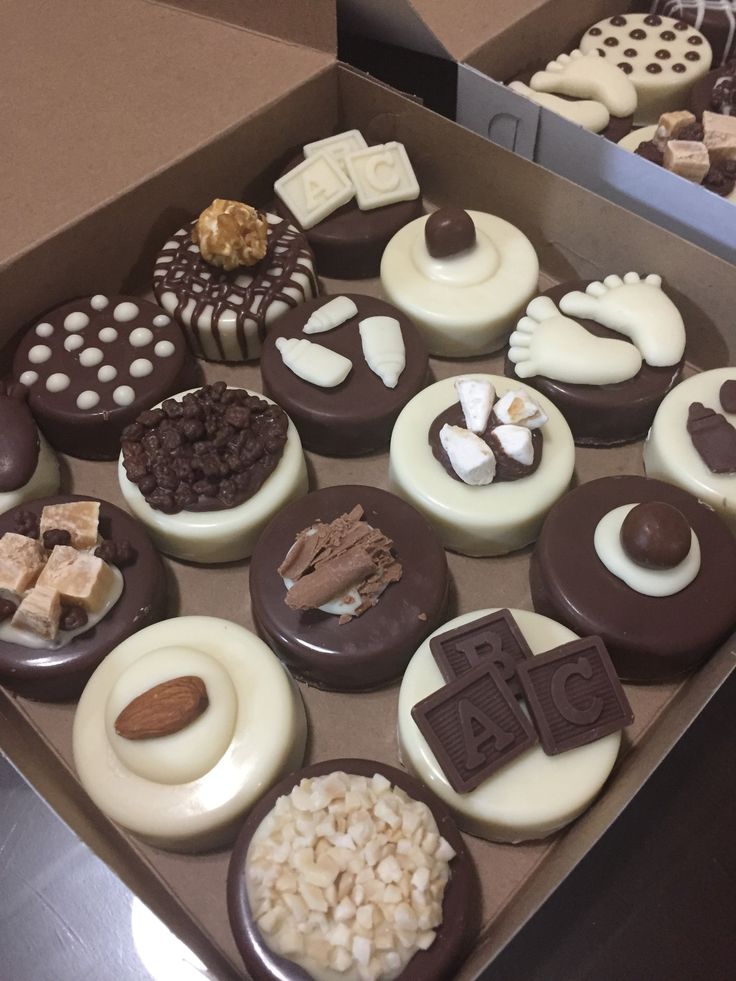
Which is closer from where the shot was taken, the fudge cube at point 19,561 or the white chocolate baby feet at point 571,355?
the fudge cube at point 19,561

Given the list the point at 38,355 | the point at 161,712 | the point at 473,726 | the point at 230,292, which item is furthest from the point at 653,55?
the point at 161,712

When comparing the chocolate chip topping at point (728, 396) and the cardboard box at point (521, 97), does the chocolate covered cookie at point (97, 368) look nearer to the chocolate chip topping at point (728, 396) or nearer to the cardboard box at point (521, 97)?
the cardboard box at point (521, 97)

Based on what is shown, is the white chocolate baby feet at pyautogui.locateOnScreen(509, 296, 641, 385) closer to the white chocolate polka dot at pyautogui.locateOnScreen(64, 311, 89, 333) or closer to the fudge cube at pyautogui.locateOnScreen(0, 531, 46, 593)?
the white chocolate polka dot at pyautogui.locateOnScreen(64, 311, 89, 333)

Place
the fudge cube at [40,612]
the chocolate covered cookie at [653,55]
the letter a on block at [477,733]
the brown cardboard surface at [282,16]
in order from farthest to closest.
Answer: the chocolate covered cookie at [653,55]
the brown cardboard surface at [282,16]
the fudge cube at [40,612]
the letter a on block at [477,733]

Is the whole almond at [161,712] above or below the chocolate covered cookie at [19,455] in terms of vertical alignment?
below

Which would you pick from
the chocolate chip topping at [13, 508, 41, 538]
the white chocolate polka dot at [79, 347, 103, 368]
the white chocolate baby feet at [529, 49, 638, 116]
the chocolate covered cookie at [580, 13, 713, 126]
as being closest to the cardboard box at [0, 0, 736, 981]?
the white chocolate polka dot at [79, 347, 103, 368]

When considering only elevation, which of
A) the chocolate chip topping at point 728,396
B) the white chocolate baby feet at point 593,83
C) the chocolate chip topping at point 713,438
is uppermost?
the white chocolate baby feet at point 593,83

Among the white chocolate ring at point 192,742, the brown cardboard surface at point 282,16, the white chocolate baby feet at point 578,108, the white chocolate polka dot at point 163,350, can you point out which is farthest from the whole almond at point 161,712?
the white chocolate baby feet at point 578,108

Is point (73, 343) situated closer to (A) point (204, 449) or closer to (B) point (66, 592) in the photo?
(A) point (204, 449)
